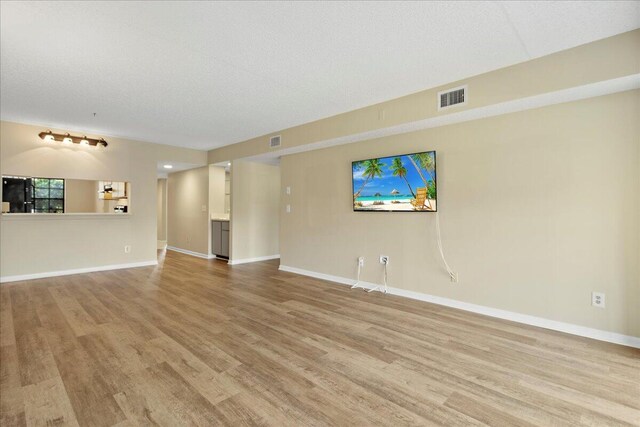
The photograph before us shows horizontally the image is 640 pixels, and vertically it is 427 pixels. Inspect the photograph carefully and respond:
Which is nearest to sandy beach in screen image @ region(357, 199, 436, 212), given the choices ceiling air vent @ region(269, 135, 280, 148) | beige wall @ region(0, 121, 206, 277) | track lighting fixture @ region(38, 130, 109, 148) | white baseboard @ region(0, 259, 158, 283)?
ceiling air vent @ region(269, 135, 280, 148)

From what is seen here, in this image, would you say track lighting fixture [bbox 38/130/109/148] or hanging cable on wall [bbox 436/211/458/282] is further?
track lighting fixture [bbox 38/130/109/148]

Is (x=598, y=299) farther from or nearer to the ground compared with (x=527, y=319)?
farther from the ground

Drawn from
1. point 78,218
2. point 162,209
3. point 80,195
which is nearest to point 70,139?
point 80,195

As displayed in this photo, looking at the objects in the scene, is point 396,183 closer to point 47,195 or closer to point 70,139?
point 70,139

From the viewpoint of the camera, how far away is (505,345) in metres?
2.74

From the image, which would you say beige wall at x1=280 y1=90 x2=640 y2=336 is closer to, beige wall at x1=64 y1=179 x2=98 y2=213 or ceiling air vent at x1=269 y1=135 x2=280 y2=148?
ceiling air vent at x1=269 y1=135 x2=280 y2=148

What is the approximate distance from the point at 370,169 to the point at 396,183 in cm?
48

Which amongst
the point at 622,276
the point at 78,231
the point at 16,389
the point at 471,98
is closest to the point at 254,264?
A: the point at 78,231

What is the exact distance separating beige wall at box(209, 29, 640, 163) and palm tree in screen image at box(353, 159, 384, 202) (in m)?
0.49

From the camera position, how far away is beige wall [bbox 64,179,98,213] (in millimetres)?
5496

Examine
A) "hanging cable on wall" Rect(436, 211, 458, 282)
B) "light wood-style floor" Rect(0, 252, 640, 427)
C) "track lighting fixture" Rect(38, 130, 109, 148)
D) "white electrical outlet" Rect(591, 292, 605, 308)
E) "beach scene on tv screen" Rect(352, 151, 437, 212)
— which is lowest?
"light wood-style floor" Rect(0, 252, 640, 427)

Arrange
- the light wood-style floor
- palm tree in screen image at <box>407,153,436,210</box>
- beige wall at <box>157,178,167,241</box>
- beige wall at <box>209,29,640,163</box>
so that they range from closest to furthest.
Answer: the light wood-style floor, beige wall at <box>209,29,640,163</box>, palm tree in screen image at <box>407,153,436,210</box>, beige wall at <box>157,178,167,241</box>

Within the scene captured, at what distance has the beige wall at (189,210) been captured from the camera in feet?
24.7

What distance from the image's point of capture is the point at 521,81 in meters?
2.96
